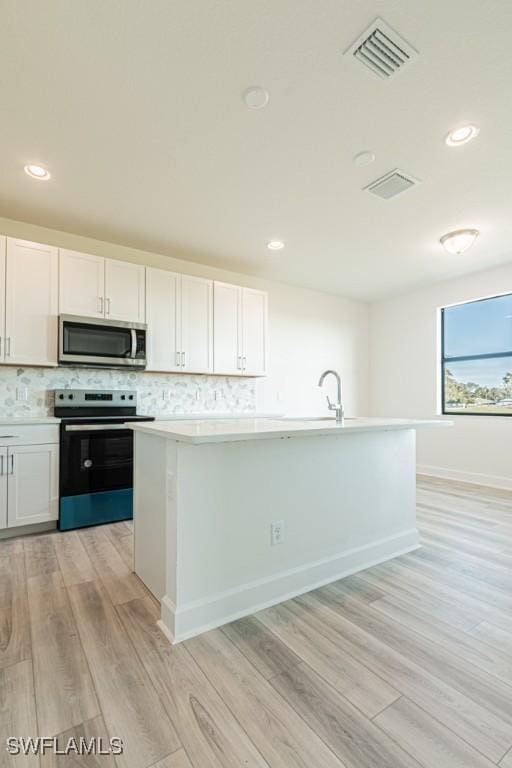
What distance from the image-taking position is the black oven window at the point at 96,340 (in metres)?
3.21

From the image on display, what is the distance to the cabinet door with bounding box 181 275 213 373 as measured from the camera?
3.89m

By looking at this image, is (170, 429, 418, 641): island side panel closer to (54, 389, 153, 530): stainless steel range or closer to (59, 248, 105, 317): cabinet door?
(54, 389, 153, 530): stainless steel range

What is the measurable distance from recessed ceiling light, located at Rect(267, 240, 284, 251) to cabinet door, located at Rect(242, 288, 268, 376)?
23.4 inches

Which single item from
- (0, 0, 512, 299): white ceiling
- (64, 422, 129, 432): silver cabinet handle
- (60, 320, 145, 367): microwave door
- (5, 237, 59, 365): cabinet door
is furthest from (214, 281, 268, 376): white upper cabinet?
(5, 237, 59, 365): cabinet door

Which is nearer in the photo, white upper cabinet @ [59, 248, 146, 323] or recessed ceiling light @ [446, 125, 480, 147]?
recessed ceiling light @ [446, 125, 480, 147]

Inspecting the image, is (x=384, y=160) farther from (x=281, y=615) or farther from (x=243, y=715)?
(x=243, y=715)

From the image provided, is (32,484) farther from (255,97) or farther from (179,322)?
(255,97)

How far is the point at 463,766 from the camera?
1.04m

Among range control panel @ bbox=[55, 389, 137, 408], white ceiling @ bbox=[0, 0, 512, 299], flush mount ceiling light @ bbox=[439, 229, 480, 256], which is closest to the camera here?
white ceiling @ bbox=[0, 0, 512, 299]

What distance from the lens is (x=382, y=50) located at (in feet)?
5.57

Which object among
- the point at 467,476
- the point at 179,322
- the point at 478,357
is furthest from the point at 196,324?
the point at 467,476

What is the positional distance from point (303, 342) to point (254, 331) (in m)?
1.17

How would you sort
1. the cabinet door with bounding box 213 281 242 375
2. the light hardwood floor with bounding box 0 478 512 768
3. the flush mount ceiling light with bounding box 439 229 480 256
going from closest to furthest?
the light hardwood floor with bounding box 0 478 512 768 → the flush mount ceiling light with bounding box 439 229 480 256 → the cabinet door with bounding box 213 281 242 375

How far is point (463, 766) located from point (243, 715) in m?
0.65
